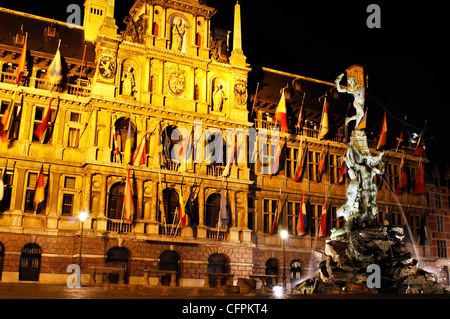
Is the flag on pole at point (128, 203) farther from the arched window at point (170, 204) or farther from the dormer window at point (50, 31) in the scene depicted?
the dormer window at point (50, 31)

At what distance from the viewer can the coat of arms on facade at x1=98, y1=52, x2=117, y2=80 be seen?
31.8 m

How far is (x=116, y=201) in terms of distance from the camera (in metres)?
30.6

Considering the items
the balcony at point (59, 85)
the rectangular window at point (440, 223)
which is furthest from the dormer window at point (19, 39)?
the rectangular window at point (440, 223)

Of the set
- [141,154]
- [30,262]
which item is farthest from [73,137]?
[30,262]

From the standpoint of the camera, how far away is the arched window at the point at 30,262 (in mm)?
28261

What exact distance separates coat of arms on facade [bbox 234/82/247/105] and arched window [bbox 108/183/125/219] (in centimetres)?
1019

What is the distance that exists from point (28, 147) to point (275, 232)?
16.8m

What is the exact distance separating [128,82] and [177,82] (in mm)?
3268

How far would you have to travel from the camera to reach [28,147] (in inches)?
1170
